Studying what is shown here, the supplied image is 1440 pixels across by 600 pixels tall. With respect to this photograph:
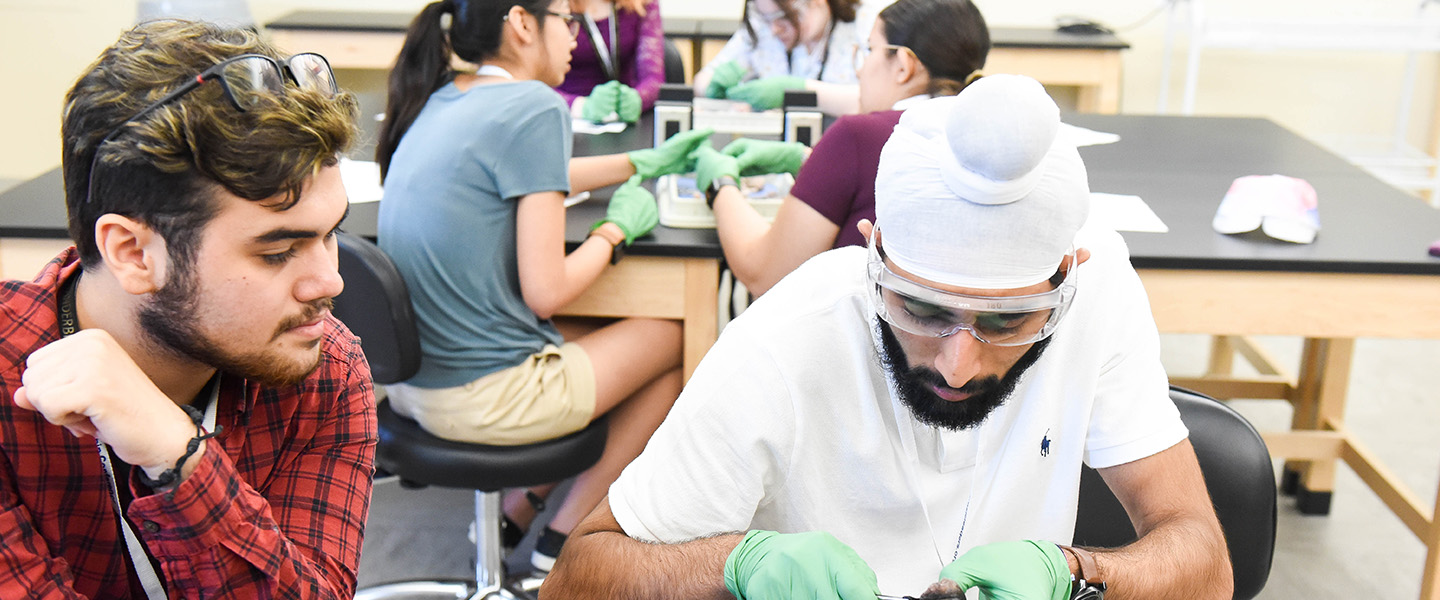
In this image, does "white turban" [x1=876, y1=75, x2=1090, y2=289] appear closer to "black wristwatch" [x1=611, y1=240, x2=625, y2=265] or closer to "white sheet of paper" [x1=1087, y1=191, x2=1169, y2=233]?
"black wristwatch" [x1=611, y1=240, x2=625, y2=265]

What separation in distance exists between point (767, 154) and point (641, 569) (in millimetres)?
1266

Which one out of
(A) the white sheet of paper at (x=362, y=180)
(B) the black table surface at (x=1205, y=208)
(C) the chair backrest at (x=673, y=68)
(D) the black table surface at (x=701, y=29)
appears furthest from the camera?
(D) the black table surface at (x=701, y=29)

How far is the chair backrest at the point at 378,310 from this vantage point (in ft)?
5.21

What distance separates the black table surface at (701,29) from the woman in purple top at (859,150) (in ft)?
7.85

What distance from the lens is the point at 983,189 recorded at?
93cm

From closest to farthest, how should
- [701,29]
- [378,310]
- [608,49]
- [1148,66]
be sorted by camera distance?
[378,310], [608,49], [701,29], [1148,66]

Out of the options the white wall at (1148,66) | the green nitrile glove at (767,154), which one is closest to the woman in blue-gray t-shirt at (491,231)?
the green nitrile glove at (767,154)

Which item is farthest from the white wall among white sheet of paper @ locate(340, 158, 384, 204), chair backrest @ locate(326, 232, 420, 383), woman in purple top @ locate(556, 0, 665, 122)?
chair backrest @ locate(326, 232, 420, 383)

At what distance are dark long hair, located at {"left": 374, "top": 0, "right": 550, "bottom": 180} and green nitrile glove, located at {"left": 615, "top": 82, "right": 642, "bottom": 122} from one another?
2.74 feet

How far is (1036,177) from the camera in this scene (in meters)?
0.94

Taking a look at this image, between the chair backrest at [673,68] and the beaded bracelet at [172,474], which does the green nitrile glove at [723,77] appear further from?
the beaded bracelet at [172,474]

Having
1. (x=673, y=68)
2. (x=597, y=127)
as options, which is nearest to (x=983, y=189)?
(x=597, y=127)

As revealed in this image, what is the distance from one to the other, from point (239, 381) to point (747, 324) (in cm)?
47

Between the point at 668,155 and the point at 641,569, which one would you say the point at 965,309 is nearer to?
the point at 641,569
